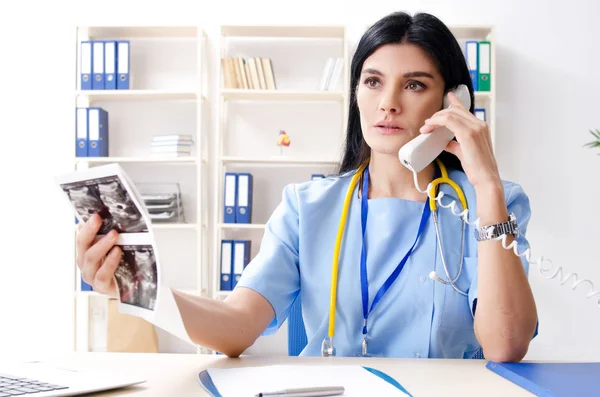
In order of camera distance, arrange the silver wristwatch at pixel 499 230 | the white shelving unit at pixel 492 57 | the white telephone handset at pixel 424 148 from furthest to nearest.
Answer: the white shelving unit at pixel 492 57 < the white telephone handset at pixel 424 148 < the silver wristwatch at pixel 499 230

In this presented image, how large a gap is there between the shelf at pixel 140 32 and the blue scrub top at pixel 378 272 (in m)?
2.48

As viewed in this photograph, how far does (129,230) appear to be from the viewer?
962 millimetres

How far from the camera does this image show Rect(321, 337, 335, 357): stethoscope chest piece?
1421 mm

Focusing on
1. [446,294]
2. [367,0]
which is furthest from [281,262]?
[367,0]

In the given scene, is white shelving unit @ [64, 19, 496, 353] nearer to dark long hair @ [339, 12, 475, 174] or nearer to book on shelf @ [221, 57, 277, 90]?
book on shelf @ [221, 57, 277, 90]

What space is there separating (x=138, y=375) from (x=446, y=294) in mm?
698

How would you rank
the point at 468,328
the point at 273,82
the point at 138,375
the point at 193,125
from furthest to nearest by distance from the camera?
the point at 193,125 < the point at 273,82 < the point at 468,328 < the point at 138,375

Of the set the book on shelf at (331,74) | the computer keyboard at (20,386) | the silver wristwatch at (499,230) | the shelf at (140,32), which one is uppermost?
the shelf at (140,32)

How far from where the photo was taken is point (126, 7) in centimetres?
398

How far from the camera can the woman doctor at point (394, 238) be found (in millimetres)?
1342

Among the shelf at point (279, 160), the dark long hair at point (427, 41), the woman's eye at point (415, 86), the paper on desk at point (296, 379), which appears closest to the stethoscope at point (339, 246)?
the dark long hair at point (427, 41)

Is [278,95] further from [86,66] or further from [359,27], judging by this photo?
[86,66]

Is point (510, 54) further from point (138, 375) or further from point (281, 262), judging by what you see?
point (138, 375)

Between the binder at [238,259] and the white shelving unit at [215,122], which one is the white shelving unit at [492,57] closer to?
the white shelving unit at [215,122]
